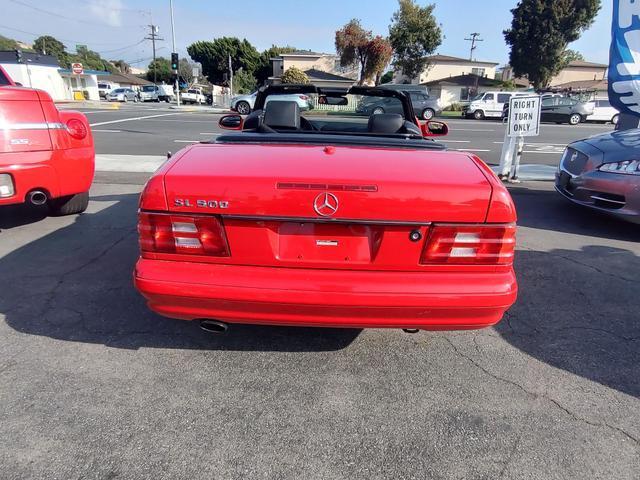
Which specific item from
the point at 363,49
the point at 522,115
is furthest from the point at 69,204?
the point at 363,49

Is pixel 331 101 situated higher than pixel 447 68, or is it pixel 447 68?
pixel 447 68

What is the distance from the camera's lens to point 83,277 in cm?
344

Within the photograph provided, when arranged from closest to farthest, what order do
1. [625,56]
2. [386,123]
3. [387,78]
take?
1. [386,123]
2. [625,56]
3. [387,78]

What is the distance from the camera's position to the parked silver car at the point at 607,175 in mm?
4500

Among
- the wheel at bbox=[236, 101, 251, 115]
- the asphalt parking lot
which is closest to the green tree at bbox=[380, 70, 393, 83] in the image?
the wheel at bbox=[236, 101, 251, 115]

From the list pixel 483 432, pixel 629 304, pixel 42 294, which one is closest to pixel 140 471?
pixel 483 432

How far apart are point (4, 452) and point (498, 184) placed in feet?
8.14

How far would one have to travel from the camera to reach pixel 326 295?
196cm

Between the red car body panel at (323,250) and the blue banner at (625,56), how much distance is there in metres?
6.31

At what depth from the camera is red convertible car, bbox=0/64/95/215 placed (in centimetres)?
372

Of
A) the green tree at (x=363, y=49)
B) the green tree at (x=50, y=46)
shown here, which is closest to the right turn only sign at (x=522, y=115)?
the green tree at (x=363, y=49)

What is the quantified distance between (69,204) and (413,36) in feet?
145

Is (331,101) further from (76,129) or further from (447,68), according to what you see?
(447,68)

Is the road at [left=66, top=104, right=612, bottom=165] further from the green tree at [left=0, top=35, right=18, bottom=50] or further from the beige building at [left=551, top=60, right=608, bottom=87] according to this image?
the green tree at [left=0, top=35, right=18, bottom=50]
